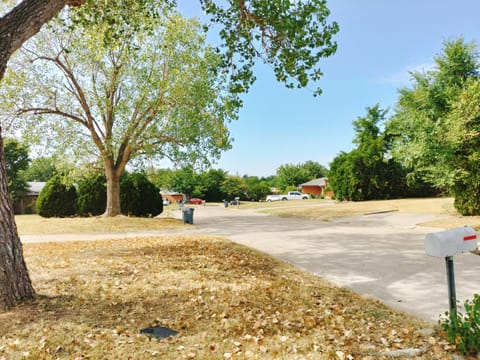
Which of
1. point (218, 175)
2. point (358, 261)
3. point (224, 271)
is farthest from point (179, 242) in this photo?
point (218, 175)

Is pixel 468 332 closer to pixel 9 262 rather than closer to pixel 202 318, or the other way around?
pixel 202 318

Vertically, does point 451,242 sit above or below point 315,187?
below

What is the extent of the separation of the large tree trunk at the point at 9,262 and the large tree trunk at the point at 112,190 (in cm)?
1391

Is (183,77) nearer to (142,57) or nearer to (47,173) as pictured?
(142,57)

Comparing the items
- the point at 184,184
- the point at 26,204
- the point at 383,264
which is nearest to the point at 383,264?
the point at 383,264

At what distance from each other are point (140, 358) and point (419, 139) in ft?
53.8

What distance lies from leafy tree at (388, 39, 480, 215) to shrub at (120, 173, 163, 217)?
44.4ft

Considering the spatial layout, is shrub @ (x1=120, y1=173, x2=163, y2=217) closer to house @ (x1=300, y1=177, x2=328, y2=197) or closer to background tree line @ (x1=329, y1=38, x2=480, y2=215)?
background tree line @ (x1=329, y1=38, x2=480, y2=215)

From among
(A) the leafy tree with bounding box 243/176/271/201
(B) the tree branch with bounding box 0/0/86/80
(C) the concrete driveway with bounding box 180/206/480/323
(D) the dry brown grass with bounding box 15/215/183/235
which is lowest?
(C) the concrete driveway with bounding box 180/206/480/323

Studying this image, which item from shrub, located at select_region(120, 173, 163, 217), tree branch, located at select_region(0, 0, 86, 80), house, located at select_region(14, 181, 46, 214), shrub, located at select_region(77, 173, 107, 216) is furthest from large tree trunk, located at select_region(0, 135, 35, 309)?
house, located at select_region(14, 181, 46, 214)

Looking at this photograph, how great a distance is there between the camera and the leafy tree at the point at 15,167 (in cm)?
3714

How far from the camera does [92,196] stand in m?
20.5

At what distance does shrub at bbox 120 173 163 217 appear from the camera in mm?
19234

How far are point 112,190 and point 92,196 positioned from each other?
358 cm
